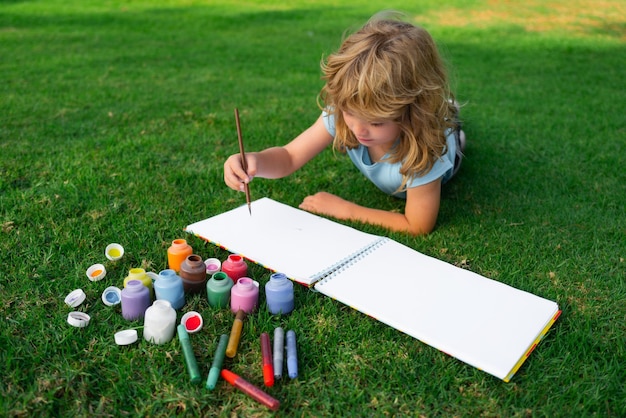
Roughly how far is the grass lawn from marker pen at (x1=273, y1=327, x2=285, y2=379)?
0.12 feet

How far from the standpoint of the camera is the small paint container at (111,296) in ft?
5.57

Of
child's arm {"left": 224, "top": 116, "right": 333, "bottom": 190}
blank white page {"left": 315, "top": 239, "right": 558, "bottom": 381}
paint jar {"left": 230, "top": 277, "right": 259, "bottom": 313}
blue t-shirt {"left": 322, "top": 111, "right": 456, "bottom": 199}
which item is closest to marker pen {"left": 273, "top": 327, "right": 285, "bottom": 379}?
paint jar {"left": 230, "top": 277, "right": 259, "bottom": 313}

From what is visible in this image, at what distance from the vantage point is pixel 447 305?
1.74 m

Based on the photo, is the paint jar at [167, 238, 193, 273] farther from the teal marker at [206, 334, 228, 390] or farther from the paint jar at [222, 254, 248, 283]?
the teal marker at [206, 334, 228, 390]

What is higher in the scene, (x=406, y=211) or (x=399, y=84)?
(x=399, y=84)

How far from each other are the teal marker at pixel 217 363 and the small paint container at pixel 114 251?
0.63m

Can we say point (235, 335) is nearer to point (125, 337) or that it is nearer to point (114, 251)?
point (125, 337)

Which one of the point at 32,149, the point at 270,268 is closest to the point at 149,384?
the point at 270,268

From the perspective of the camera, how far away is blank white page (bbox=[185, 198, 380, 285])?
1.95 meters

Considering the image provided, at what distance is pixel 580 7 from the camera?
35.3 ft

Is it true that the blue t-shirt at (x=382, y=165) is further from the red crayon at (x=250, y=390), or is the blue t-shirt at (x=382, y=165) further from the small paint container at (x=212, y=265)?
the red crayon at (x=250, y=390)

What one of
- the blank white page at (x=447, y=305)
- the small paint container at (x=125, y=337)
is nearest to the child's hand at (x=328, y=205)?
the blank white page at (x=447, y=305)

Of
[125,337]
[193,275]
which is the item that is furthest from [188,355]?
[193,275]

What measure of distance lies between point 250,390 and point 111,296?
619mm
